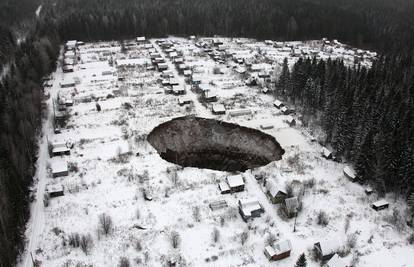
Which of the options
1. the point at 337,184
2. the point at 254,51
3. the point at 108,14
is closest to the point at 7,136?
the point at 337,184

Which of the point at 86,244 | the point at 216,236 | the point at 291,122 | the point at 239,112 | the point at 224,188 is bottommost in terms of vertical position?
the point at 291,122

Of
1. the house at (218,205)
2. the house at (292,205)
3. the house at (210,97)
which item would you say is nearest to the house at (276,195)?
the house at (292,205)

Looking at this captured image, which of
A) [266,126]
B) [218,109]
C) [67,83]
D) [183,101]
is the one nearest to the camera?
[266,126]

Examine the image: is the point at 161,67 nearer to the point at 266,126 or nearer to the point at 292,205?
the point at 266,126

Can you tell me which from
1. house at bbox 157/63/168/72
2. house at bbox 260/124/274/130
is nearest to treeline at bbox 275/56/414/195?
house at bbox 260/124/274/130

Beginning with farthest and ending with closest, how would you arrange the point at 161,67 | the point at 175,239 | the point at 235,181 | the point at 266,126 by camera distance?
the point at 161,67 → the point at 266,126 → the point at 235,181 → the point at 175,239

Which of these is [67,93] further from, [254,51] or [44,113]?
[254,51]

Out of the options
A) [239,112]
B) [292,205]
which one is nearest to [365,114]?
Answer: [292,205]
